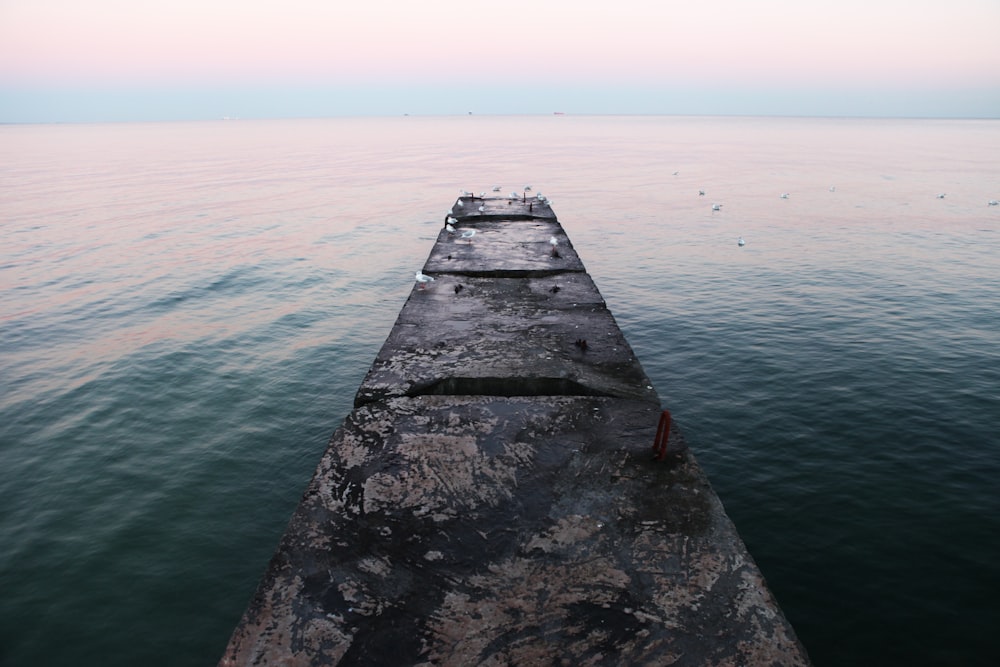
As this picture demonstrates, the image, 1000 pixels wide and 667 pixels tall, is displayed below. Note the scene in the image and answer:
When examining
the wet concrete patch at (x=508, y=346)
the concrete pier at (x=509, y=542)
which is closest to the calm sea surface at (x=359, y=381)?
the wet concrete patch at (x=508, y=346)

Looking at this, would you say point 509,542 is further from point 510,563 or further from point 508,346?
point 508,346

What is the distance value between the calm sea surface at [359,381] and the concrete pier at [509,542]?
3.46 m

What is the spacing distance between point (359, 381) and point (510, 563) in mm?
10945

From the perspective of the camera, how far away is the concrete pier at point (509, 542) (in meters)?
4.29

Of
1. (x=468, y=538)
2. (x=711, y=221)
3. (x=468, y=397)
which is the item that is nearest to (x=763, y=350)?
(x=468, y=397)

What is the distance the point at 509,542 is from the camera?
5.26 m

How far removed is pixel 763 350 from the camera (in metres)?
16.5

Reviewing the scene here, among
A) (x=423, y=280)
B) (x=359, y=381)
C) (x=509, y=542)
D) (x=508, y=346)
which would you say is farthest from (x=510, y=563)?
(x=359, y=381)

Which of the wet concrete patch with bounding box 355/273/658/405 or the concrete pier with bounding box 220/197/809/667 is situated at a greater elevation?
the concrete pier with bounding box 220/197/809/667

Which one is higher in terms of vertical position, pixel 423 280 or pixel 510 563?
pixel 510 563

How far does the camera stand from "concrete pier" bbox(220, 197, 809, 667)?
4.29 m

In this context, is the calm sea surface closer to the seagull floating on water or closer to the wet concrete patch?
the seagull floating on water

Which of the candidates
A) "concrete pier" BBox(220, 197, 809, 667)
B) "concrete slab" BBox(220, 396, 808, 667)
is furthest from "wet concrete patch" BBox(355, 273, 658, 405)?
"concrete slab" BBox(220, 396, 808, 667)

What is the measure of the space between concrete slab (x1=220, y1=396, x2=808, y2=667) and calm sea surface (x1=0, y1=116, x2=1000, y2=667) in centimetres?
353
